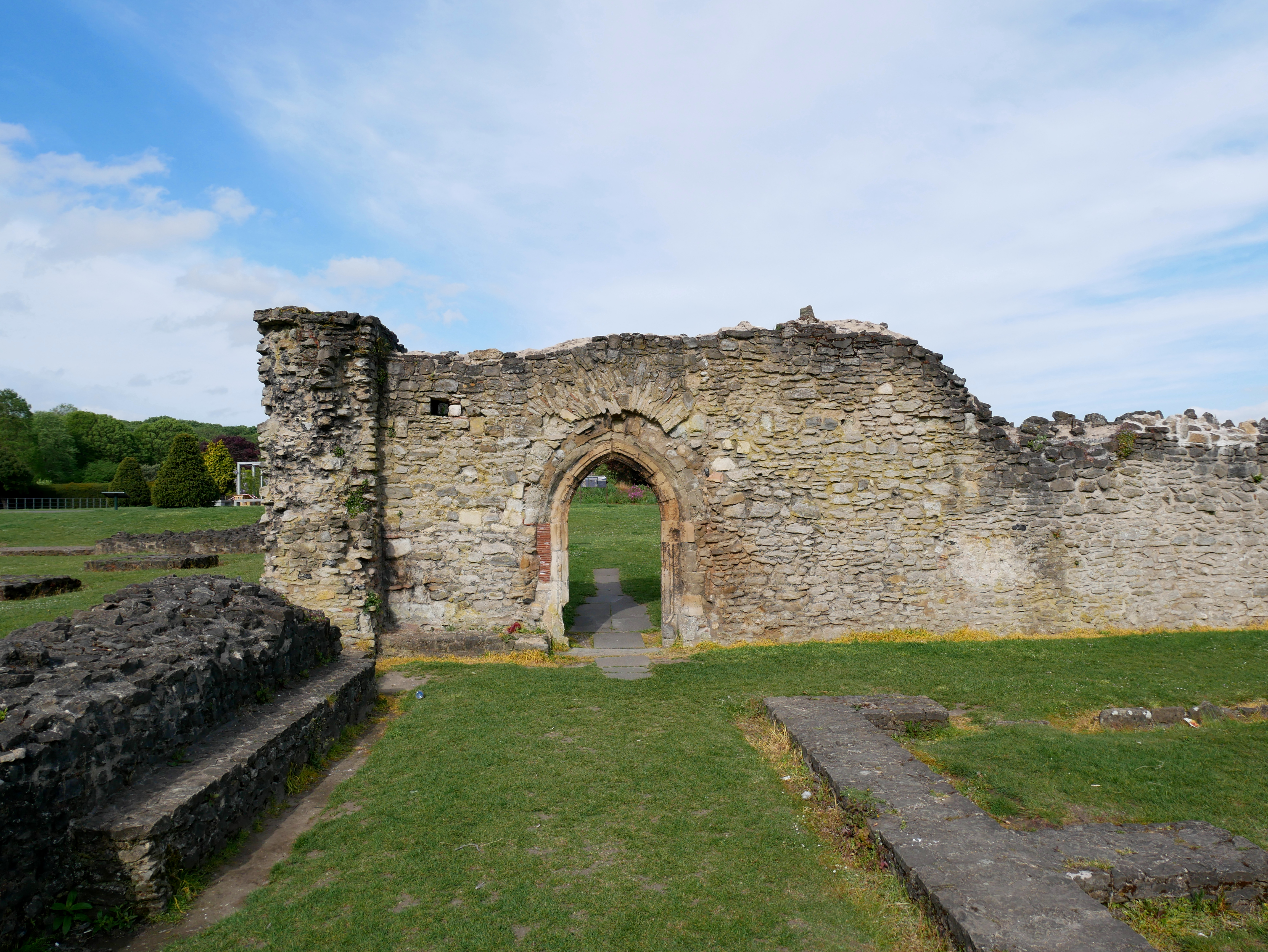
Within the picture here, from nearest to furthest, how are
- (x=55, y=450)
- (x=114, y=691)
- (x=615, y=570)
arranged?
(x=114, y=691) < (x=615, y=570) < (x=55, y=450)

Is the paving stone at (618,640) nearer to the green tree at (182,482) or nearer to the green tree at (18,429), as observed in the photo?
the green tree at (182,482)

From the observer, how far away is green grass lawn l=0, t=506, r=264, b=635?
13008 mm

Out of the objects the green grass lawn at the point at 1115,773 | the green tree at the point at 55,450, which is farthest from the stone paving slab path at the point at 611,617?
the green tree at the point at 55,450

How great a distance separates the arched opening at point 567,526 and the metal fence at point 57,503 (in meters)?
43.1

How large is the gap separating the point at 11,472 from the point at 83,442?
21.8m

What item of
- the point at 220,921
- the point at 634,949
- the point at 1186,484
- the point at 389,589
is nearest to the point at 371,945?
the point at 220,921

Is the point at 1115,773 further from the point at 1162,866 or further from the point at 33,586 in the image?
the point at 33,586

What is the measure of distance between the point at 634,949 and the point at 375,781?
2.98 metres

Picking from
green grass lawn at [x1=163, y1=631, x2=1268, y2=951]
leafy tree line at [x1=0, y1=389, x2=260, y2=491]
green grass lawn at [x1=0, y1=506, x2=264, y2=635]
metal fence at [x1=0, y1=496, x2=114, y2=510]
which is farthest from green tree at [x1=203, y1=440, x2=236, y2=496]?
green grass lawn at [x1=163, y1=631, x2=1268, y2=951]

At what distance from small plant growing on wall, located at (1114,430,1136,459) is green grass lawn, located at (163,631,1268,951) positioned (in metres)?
3.38

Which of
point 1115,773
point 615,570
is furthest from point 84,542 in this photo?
point 1115,773

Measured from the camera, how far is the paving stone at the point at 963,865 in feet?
10.5

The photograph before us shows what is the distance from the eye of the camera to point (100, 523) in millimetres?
30047

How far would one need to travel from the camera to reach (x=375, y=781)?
579 cm
